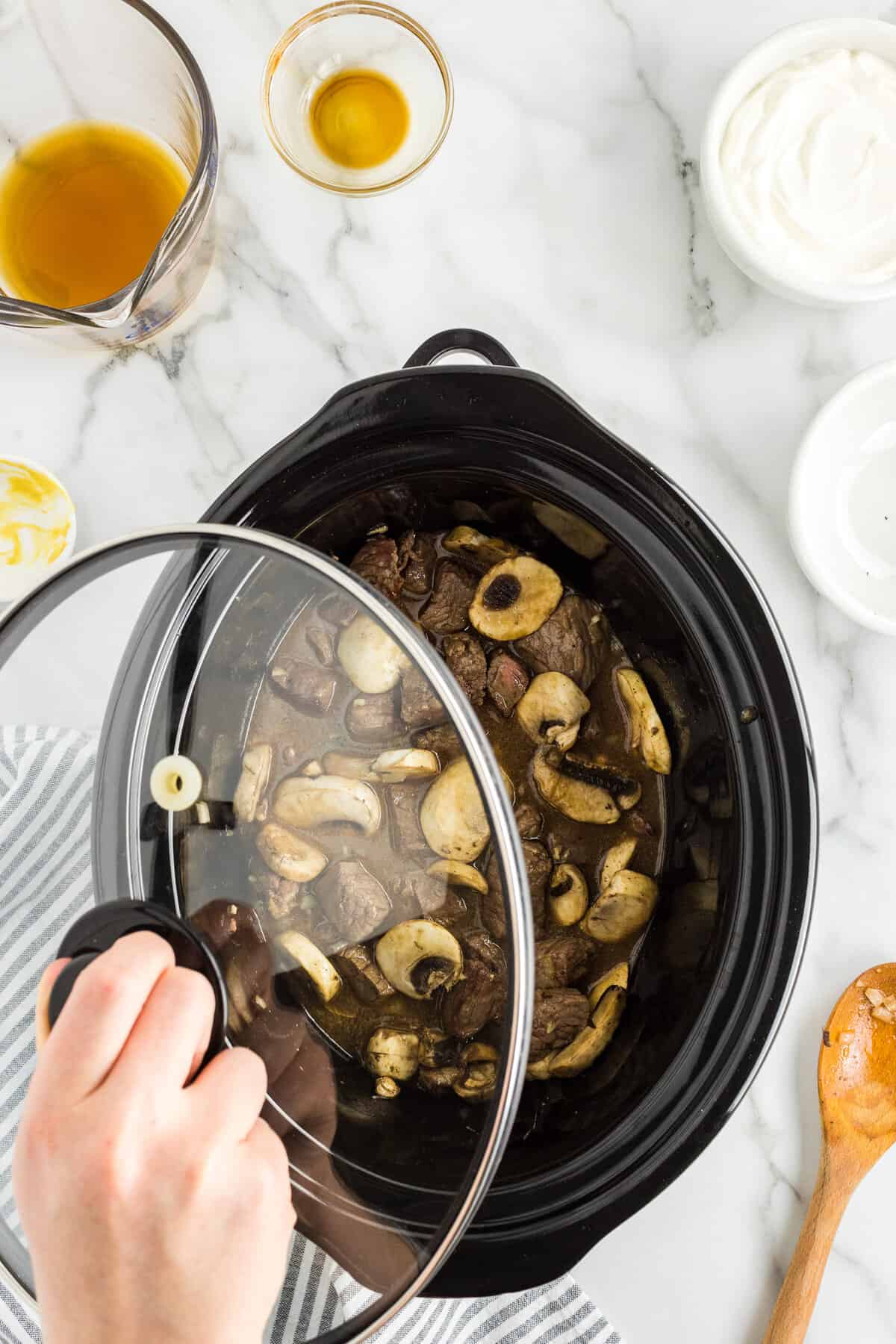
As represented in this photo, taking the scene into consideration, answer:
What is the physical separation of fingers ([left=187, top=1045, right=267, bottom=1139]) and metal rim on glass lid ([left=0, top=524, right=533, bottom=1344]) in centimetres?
9

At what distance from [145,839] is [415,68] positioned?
2.91 feet

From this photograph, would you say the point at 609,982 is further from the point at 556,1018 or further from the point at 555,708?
the point at 555,708

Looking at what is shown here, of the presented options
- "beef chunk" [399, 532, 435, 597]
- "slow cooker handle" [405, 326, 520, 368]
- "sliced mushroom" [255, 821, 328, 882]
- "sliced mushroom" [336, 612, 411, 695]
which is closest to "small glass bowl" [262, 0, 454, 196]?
"slow cooker handle" [405, 326, 520, 368]

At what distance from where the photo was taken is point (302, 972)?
70cm

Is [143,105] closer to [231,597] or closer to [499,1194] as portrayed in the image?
[231,597]

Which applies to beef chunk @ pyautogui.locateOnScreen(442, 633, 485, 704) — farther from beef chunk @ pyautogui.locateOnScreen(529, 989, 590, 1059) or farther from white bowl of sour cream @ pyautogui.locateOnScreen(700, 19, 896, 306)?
white bowl of sour cream @ pyautogui.locateOnScreen(700, 19, 896, 306)

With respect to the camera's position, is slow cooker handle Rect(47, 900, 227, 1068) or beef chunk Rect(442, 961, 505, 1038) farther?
beef chunk Rect(442, 961, 505, 1038)

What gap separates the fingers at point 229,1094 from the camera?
54 cm

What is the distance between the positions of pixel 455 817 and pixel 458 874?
0.14 ft

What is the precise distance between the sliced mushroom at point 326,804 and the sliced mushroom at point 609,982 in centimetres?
33

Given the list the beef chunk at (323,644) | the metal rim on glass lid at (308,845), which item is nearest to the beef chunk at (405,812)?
the metal rim on glass lid at (308,845)

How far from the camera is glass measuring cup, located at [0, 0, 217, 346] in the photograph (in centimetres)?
92

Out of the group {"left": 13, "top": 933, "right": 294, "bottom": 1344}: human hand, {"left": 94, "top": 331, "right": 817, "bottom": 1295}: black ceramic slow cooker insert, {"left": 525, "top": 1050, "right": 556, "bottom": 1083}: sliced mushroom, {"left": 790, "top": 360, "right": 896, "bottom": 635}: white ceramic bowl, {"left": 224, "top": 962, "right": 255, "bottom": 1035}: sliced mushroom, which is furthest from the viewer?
{"left": 790, "top": 360, "right": 896, "bottom": 635}: white ceramic bowl

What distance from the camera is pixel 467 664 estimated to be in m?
0.94
